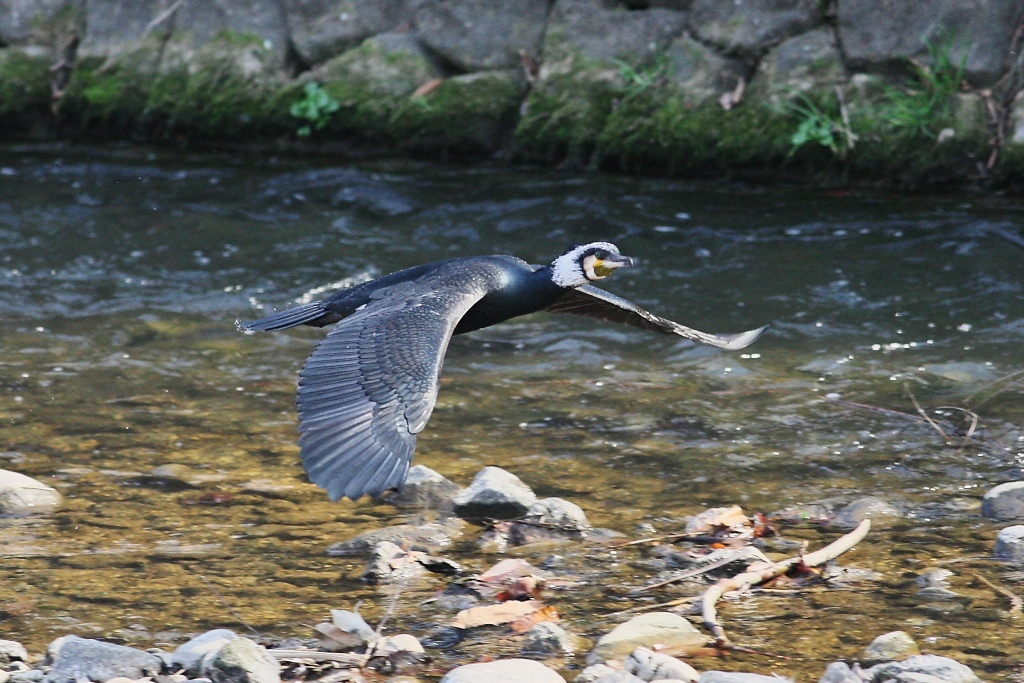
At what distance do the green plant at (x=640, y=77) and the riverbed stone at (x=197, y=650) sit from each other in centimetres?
635

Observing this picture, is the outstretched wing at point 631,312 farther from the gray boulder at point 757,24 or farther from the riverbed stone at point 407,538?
the gray boulder at point 757,24

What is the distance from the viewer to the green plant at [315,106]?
9.73m

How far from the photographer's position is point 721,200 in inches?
340

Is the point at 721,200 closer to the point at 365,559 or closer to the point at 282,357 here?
the point at 282,357

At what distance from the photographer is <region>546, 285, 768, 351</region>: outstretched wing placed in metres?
4.94

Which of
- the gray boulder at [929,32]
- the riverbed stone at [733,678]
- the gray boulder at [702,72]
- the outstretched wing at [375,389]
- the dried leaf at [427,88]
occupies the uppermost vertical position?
the gray boulder at [929,32]

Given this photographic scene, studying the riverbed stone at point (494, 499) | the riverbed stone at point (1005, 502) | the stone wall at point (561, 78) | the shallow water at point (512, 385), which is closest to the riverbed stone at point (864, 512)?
the shallow water at point (512, 385)

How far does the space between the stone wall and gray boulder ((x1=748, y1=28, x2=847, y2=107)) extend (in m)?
0.01

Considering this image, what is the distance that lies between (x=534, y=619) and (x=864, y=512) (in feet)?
4.50

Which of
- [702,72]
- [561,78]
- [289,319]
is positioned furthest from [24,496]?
[702,72]

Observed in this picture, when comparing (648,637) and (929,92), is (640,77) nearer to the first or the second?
(929,92)

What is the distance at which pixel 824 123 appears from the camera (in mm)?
8391

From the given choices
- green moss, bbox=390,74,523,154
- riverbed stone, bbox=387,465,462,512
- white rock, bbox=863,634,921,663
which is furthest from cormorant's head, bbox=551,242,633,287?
green moss, bbox=390,74,523,154

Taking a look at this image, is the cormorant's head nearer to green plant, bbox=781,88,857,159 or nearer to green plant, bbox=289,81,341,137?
green plant, bbox=781,88,857,159
